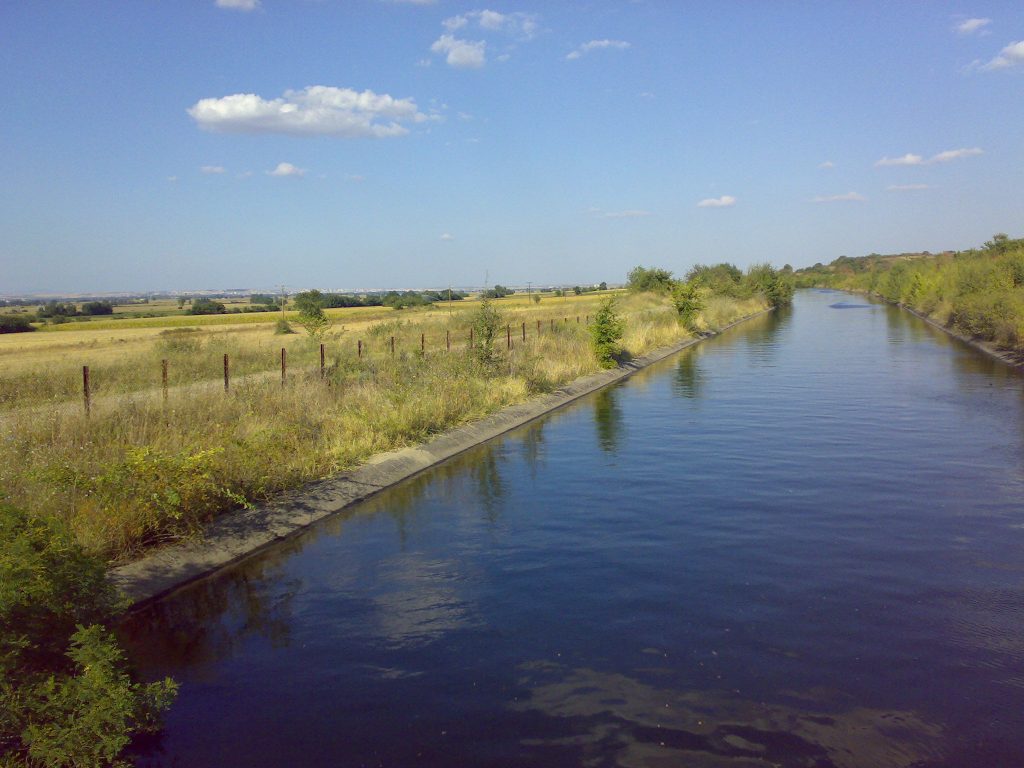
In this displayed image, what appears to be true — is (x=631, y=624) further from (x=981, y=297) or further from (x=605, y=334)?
(x=981, y=297)

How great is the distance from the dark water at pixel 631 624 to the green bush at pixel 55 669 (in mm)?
672

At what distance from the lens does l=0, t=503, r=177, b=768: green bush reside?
4914 mm

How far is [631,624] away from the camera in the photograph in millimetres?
7539

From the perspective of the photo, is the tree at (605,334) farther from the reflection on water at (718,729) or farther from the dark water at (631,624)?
the reflection on water at (718,729)

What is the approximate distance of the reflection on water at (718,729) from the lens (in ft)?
17.7

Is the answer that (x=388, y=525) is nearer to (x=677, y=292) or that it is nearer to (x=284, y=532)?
(x=284, y=532)

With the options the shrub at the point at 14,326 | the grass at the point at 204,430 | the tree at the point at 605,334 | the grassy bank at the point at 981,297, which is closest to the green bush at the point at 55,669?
the grass at the point at 204,430

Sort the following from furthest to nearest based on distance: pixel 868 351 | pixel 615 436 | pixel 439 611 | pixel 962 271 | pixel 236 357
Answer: pixel 962 271, pixel 868 351, pixel 236 357, pixel 615 436, pixel 439 611

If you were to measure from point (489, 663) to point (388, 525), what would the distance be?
4901 mm

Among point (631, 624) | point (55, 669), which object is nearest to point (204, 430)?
point (55, 669)

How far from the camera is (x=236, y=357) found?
29781 mm

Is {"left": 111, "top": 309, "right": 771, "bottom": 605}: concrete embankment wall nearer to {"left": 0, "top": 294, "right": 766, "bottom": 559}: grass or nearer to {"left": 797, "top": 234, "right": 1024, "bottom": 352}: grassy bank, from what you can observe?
{"left": 0, "top": 294, "right": 766, "bottom": 559}: grass

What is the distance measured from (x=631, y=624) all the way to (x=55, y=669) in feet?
15.4

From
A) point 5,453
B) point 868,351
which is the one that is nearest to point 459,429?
point 5,453
